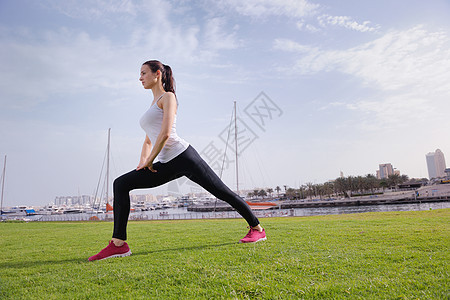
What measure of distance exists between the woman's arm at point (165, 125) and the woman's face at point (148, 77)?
39cm

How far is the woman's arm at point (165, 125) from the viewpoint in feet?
12.0

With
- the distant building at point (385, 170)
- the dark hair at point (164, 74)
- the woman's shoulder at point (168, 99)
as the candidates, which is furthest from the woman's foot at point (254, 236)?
the distant building at point (385, 170)

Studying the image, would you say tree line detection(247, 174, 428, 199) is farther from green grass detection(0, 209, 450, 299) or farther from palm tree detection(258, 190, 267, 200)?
green grass detection(0, 209, 450, 299)

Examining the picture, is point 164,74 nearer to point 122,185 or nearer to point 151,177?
point 151,177

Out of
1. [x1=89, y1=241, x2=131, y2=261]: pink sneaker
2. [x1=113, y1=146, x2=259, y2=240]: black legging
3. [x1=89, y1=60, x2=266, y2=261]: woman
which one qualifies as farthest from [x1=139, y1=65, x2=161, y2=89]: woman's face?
[x1=89, y1=241, x2=131, y2=261]: pink sneaker

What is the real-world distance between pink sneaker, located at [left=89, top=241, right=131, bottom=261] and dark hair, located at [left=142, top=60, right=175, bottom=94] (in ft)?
7.45

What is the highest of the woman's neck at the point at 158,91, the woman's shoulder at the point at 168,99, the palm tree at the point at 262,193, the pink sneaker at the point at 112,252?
the woman's neck at the point at 158,91

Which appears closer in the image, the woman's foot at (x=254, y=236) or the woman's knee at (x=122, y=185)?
the woman's knee at (x=122, y=185)

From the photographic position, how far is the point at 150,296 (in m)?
2.12

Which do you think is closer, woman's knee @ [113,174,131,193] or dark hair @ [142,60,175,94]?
woman's knee @ [113,174,131,193]

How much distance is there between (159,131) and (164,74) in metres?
0.92

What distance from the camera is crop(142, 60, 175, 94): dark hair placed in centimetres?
417

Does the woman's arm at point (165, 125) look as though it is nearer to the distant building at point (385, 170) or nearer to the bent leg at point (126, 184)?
the bent leg at point (126, 184)

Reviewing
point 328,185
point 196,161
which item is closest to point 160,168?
point 196,161
